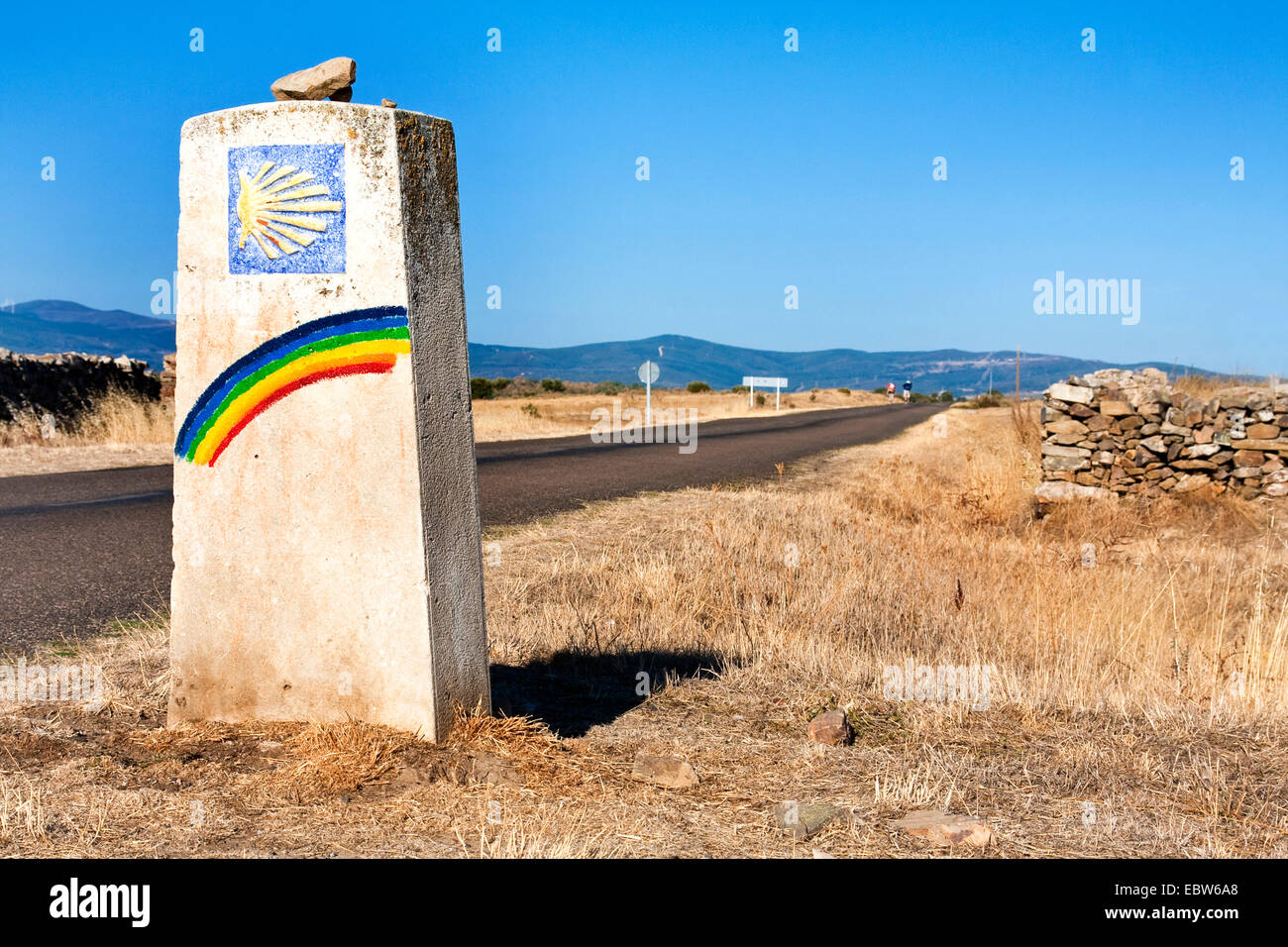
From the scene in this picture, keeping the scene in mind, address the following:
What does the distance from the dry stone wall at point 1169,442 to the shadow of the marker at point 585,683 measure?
28.1 feet

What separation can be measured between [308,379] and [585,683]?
2185 mm

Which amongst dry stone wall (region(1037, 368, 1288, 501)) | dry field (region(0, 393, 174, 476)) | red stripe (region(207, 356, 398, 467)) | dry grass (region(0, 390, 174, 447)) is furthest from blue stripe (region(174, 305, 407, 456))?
dry grass (region(0, 390, 174, 447))

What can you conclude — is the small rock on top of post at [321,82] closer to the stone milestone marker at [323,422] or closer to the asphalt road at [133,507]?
the stone milestone marker at [323,422]

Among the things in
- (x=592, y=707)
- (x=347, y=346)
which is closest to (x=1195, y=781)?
(x=592, y=707)

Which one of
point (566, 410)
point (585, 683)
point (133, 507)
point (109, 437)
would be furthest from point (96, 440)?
point (566, 410)

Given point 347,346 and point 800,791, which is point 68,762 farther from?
point 800,791

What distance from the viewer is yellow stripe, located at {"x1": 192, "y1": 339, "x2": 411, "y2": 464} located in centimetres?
349

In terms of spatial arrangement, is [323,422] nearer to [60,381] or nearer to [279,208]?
[279,208]

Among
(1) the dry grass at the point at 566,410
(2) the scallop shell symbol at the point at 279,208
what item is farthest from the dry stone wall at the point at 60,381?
(2) the scallop shell symbol at the point at 279,208

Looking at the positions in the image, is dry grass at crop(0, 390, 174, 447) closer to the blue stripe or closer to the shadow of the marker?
the shadow of the marker

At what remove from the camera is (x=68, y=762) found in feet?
11.6

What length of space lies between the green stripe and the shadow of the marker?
5.00 ft
